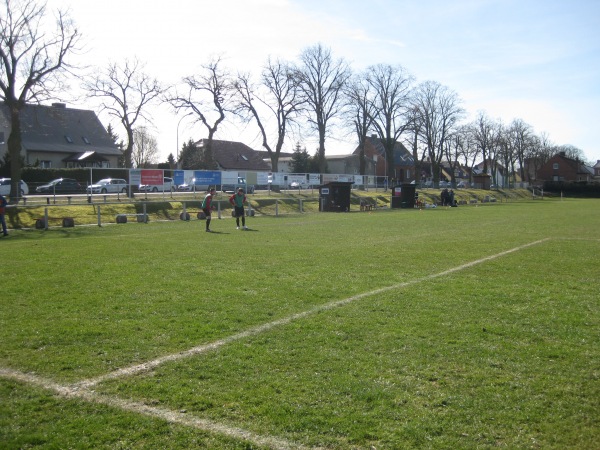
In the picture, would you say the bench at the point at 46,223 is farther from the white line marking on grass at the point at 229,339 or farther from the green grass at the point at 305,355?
the white line marking on grass at the point at 229,339

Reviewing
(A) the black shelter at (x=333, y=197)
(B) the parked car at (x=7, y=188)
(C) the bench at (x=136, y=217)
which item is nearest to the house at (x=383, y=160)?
(A) the black shelter at (x=333, y=197)

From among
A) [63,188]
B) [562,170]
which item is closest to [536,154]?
[562,170]

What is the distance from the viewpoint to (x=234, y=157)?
83.8 metres

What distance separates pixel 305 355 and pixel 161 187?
102ft

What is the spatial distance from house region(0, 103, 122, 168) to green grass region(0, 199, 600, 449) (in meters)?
56.1

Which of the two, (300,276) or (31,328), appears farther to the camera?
(300,276)

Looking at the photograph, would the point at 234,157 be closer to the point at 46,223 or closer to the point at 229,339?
the point at 46,223

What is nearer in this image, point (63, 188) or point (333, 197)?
point (63, 188)

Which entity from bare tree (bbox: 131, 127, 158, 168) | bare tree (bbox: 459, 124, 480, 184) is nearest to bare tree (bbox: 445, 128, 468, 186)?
bare tree (bbox: 459, 124, 480, 184)

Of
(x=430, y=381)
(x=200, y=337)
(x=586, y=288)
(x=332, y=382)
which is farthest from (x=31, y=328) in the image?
(x=586, y=288)

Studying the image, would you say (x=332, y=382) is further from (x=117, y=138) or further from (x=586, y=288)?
(x=117, y=138)

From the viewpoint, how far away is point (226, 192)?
138ft

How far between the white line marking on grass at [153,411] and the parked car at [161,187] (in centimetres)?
3001

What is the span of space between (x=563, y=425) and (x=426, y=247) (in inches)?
461
